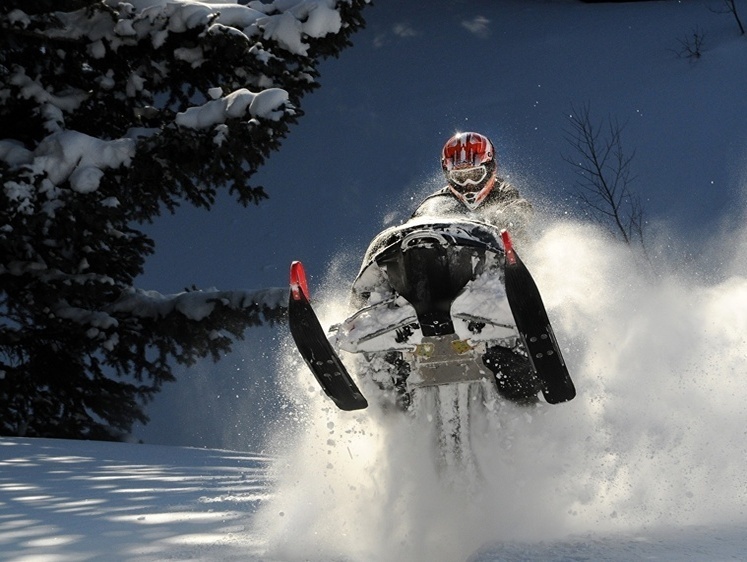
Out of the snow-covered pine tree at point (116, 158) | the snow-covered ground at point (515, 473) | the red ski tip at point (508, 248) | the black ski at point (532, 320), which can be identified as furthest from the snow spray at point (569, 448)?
the snow-covered pine tree at point (116, 158)

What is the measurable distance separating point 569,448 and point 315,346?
54.6 inches

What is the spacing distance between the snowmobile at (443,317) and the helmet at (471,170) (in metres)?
0.88

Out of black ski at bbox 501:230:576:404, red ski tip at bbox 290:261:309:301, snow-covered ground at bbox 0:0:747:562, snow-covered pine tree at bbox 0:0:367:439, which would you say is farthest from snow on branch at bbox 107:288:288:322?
black ski at bbox 501:230:576:404

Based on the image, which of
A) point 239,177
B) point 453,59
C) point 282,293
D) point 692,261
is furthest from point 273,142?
point 453,59

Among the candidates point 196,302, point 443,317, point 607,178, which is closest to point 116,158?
point 196,302

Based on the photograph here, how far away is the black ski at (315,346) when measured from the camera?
4.10 meters

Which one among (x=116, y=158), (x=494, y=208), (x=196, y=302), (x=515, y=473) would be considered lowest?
(x=515, y=473)

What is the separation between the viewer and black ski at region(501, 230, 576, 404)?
150 inches

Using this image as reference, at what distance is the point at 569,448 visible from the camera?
460 centimetres

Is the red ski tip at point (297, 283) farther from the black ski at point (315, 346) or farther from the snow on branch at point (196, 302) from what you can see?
the snow on branch at point (196, 302)

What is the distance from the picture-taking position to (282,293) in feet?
29.7

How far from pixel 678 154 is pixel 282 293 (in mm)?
16971

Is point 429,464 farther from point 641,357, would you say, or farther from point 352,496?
point 641,357

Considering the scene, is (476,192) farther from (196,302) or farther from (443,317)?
(196,302)
